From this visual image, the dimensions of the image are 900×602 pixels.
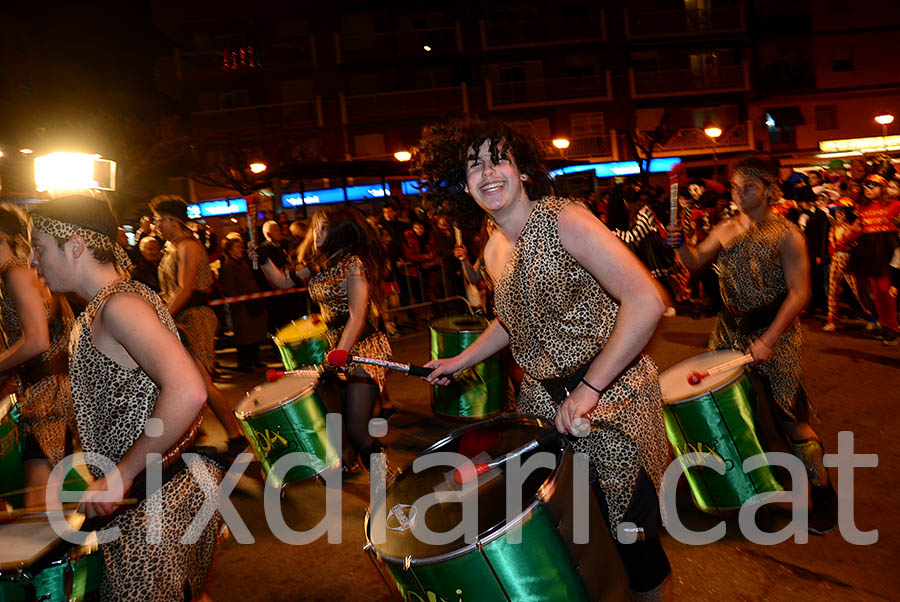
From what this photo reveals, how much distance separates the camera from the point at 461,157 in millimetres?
2328

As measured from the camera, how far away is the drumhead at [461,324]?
5.81m

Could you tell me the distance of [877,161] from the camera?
10.2m

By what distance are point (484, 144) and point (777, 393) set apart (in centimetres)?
253

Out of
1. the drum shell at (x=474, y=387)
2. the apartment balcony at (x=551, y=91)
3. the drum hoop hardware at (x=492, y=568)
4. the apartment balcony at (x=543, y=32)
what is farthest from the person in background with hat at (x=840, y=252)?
the apartment balcony at (x=543, y=32)

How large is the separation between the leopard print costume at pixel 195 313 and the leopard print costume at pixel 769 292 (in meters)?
4.57

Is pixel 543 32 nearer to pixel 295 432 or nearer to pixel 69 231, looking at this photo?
pixel 295 432

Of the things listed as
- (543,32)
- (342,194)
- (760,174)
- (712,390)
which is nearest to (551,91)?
(543,32)

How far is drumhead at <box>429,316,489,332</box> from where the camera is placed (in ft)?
19.1

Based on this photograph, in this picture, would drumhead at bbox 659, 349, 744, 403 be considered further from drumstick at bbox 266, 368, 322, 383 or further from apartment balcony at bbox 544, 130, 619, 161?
apartment balcony at bbox 544, 130, 619, 161

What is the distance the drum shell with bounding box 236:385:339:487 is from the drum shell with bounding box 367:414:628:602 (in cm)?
247

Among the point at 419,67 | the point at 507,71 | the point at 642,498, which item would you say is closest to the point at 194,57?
the point at 419,67

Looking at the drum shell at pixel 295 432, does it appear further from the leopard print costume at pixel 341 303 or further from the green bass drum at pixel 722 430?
the green bass drum at pixel 722 430

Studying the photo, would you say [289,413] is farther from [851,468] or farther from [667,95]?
[667,95]

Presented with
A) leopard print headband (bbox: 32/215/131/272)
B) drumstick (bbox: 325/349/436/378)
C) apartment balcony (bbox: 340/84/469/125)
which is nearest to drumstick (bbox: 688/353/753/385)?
drumstick (bbox: 325/349/436/378)
